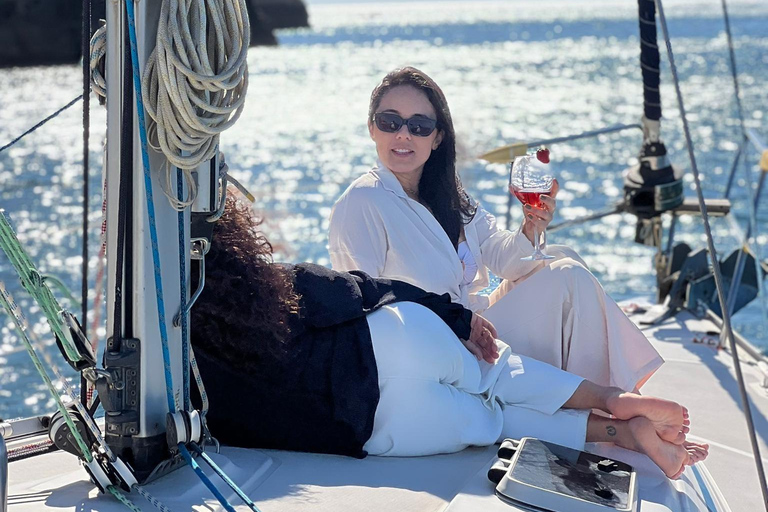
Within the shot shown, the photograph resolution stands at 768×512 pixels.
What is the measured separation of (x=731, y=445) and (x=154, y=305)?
1740 mm

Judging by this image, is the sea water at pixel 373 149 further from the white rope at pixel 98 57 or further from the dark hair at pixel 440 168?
the white rope at pixel 98 57

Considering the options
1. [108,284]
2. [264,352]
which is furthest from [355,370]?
[108,284]

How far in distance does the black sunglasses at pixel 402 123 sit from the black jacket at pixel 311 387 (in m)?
0.74

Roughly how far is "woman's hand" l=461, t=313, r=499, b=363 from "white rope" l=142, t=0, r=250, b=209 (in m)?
0.81

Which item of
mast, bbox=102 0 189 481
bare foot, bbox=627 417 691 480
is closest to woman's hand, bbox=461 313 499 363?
bare foot, bbox=627 417 691 480

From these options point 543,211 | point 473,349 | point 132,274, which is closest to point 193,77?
point 132,274

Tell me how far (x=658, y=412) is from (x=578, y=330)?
15.9 inches

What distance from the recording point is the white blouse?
2713 millimetres

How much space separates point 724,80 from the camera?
109 ft

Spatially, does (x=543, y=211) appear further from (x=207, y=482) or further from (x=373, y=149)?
(x=373, y=149)

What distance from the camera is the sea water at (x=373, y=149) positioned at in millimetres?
8695

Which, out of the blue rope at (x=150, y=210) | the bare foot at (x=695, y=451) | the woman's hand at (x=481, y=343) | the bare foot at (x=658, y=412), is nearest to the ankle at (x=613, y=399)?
the bare foot at (x=658, y=412)

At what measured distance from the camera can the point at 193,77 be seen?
175 cm

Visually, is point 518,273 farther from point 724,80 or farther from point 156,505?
point 724,80
